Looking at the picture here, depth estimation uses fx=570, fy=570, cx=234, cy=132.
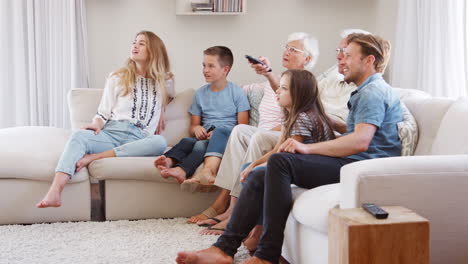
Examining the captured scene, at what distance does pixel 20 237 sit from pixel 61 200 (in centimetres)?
33

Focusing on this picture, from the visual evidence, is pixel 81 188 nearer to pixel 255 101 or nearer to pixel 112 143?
pixel 112 143

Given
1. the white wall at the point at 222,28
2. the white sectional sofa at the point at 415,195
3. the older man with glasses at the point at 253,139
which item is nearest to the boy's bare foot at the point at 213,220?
the older man with glasses at the point at 253,139

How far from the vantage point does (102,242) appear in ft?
8.63

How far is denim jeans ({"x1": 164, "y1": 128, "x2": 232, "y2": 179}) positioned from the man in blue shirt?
0.87 m

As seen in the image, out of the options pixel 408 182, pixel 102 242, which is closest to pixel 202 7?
pixel 102 242

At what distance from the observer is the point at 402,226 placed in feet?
5.27

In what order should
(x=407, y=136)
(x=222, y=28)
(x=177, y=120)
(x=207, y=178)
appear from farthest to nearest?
(x=222, y=28)
(x=177, y=120)
(x=207, y=178)
(x=407, y=136)

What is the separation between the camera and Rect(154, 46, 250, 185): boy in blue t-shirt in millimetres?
3211

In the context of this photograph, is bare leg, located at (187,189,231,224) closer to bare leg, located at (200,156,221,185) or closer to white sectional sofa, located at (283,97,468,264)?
bare leg, located at (200,156,221,185)

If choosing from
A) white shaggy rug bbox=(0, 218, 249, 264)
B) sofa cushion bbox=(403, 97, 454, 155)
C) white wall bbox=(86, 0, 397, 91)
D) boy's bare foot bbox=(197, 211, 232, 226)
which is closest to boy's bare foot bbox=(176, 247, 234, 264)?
white shaggy rug bbox=(0, 218, 249, 264)

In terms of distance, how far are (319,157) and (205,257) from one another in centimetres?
59

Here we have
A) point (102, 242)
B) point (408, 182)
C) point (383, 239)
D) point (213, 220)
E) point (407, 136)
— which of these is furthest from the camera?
point (213, 220)

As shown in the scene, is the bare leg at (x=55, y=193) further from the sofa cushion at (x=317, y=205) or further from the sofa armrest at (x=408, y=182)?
the sofa armrest at (x=408, y=182)

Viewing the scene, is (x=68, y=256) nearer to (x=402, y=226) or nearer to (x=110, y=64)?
(x=402, y=226)
